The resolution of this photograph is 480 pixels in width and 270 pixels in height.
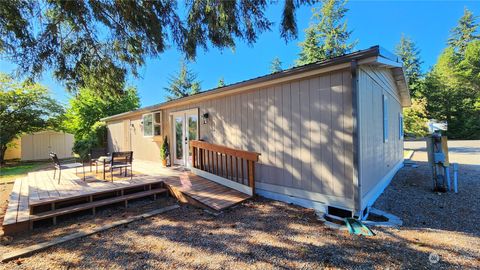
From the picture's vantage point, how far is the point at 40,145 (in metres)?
16.0

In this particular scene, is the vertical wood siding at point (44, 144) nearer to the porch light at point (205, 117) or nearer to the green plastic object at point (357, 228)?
the porch light at point (205, 117)

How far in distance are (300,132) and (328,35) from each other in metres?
17.9

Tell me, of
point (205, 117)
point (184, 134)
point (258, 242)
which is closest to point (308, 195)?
point (258, 242)

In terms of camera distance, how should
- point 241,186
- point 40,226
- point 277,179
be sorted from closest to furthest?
1. point 40,226
2. point 277,179
3. point 241,186

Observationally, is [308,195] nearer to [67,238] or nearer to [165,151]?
[67,238]

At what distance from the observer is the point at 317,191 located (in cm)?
416

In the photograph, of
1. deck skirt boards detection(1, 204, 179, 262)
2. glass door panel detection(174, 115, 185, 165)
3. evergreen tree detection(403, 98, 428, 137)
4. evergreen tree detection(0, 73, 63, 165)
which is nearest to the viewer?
deck skirt boards detection(1, 204, 179, 262)

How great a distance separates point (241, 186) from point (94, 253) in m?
3.01

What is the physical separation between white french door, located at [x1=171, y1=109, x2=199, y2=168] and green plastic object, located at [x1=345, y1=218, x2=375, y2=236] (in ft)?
16.3

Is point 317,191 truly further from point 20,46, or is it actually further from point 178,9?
point 20,46

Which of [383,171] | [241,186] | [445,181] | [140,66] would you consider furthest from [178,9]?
[445,181]

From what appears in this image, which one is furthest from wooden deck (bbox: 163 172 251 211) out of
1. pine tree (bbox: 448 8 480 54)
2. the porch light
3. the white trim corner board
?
pine tree (bbox: 448 8 480 54)

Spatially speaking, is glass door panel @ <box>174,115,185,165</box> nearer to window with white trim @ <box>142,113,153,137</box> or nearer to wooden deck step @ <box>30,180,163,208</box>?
window with white trim @ <box>142,113,153,137</box>

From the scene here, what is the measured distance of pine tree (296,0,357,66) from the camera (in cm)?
1858
